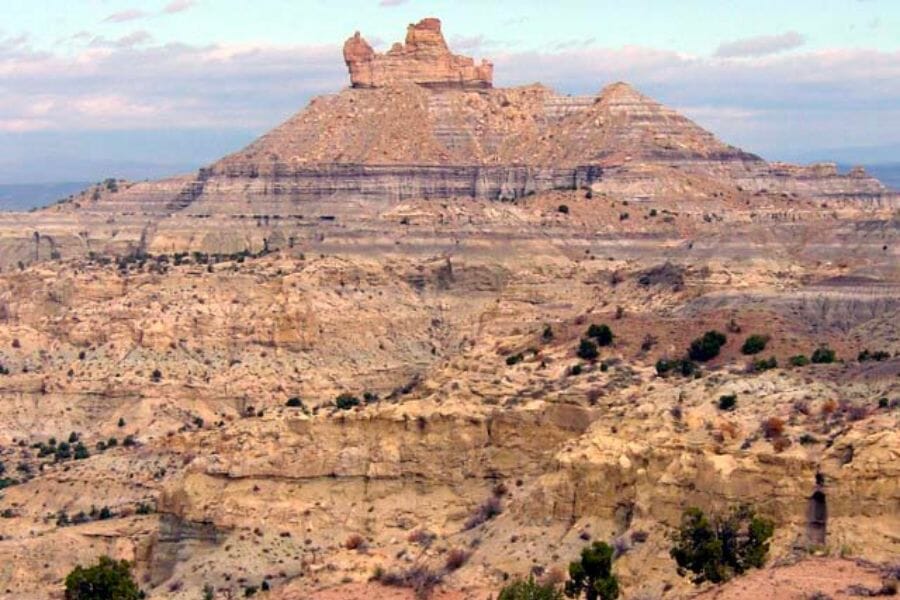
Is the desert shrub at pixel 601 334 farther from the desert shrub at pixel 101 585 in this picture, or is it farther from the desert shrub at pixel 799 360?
the desert shrub at pixel 101 585

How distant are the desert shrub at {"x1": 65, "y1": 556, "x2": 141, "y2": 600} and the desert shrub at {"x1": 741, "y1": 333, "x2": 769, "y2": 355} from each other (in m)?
22.6

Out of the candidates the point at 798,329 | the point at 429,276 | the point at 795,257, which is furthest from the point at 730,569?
the point at 429,276

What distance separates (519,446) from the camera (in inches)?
3088

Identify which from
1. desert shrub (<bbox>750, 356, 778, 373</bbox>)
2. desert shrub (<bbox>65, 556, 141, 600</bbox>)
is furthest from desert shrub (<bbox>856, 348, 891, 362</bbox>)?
desert shrub (<bbox>65, 556, 141, 600</bbox>)

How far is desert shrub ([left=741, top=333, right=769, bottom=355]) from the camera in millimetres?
85125

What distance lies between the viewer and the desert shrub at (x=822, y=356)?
8106cm

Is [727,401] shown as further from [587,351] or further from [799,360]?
[587,351]

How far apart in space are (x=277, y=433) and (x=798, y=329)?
20.2m

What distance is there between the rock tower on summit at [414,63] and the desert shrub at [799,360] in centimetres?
7935

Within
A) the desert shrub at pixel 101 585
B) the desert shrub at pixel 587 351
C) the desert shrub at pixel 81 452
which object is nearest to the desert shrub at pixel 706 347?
the desert shrub at pixel 587 351

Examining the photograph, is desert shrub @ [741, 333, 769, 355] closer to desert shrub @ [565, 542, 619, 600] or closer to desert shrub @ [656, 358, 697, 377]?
desert shrub @ [656, 358, 697, 377]

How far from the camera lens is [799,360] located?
268ft

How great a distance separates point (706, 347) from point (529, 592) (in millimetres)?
23243

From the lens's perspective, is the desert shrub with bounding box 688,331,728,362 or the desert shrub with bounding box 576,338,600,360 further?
the desert shrub with bounding box 576,338,600,360
